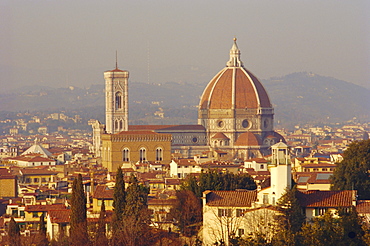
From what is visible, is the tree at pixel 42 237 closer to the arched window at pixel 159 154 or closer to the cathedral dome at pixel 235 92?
the arched window at pixel 159 154

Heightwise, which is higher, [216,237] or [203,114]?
[203,114]

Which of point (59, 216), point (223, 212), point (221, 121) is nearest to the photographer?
point (223, 212)

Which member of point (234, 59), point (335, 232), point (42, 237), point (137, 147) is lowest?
point (42, 237)

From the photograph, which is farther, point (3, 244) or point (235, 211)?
point (3, 244)

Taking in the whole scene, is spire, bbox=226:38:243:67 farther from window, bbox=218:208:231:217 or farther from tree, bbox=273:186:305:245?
tree, bbox=273:186:305:245

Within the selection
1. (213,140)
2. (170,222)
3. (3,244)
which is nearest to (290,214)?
(170,222)

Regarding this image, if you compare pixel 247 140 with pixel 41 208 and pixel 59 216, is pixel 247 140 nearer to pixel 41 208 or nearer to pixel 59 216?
pixel 41 208

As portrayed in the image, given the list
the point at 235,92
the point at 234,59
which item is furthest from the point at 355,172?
the point at 234,59

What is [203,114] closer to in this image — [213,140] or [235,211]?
[213,140]
